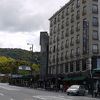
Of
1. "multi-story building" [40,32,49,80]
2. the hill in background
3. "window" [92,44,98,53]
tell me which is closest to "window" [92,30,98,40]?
"window" [92,44,98,53]

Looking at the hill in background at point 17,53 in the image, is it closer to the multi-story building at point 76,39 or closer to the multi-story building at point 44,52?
the multi-story building at point 44,52

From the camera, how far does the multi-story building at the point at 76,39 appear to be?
6800cm

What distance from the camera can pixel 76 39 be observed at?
75312 millimetres

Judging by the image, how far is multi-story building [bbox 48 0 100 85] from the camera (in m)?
68.0

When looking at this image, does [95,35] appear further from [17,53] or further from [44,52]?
[17,53]

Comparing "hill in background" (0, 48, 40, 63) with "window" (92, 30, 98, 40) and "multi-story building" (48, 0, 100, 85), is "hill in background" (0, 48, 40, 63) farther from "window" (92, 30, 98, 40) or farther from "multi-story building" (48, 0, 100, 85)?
"window" (92, 30, 98, 40)

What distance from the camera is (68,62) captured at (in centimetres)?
7869

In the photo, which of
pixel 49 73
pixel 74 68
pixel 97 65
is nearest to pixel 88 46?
pixel 97 65

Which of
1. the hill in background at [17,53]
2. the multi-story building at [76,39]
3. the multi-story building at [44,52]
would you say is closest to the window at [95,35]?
the multi-story building at [76,39]

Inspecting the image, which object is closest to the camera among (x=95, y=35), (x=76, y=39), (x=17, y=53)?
(x=95, y=35)

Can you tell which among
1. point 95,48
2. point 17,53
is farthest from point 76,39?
point 17,53

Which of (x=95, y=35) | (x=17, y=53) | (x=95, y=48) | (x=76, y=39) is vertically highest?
(x=17, y=53)

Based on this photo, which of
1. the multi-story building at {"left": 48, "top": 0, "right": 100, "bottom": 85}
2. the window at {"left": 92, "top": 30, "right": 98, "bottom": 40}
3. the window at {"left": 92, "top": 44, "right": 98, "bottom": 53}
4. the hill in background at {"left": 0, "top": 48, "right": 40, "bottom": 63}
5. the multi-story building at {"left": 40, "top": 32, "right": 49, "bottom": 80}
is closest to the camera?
the multi-story building at {"left": 48, "top": 0, "right": 100, "bottom": 85}

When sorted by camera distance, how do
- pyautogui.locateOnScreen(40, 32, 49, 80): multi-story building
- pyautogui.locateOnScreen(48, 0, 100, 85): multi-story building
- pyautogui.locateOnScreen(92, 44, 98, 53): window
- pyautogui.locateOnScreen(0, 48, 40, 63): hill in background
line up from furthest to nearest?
pyautogui.locateOnScreen(0, 48, 40, 63): hill in background, pyautogui.locateOnScreen(40, 32, 49, 80): multi-story building, pyautogui.locateOnScreen(92, 44, 98, 53): window, pyautogui.locateOnScreen(48, 0, 100, 85): multi-story building
